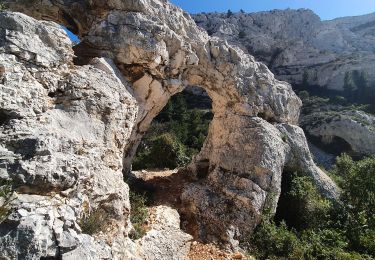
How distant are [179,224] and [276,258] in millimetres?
4614

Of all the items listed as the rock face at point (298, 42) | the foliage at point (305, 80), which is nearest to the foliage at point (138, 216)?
the rock face at point (298, 42)

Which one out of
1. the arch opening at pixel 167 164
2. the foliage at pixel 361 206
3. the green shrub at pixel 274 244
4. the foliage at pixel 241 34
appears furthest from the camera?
the foliage at pixel 241 34

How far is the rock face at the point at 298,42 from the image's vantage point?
7544 centimetres

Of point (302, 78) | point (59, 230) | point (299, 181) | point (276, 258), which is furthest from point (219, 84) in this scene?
point (302, 78)

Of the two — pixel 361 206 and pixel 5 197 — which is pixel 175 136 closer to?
pixel 361 206

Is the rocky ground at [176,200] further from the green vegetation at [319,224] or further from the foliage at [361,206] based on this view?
the foliage at [361,206]

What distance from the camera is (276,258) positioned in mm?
14383

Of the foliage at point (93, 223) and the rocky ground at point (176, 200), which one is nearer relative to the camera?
the foliage at point (93, 223)

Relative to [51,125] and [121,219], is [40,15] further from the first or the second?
[121,219]

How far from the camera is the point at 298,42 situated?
270 ft

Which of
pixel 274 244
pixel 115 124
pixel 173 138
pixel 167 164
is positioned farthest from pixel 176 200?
pixel 173 138

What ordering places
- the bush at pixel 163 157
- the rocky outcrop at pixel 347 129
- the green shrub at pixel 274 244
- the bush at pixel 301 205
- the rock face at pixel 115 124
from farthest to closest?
the rocky outcrop at pixel 347 129
the bush at pixel 163 157
the bush at pixel 301 205
the green shrub at pixel 274 244
the rock face at pixel 115 124

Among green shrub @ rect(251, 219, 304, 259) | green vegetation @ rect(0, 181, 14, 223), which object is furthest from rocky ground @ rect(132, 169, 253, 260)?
green vegetation @ rect(0, 181, 14, 223)

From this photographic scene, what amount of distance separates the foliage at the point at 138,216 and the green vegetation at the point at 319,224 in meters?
5.44
